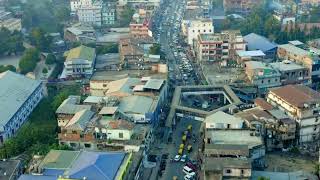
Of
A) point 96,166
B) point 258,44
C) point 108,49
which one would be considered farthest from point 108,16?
point 96,166

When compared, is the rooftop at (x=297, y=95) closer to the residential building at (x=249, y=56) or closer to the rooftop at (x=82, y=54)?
the residential building at (x=249, y=56)

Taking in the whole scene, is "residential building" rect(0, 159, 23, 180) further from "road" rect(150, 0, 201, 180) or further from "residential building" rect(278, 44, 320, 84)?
"residential building" rect(278, 44, 320, 84)

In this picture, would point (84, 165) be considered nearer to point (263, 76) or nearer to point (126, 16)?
point (263, 76)

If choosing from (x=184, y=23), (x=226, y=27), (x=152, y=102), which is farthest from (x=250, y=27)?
(x=152, y=102)

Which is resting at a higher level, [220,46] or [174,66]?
[220,46]

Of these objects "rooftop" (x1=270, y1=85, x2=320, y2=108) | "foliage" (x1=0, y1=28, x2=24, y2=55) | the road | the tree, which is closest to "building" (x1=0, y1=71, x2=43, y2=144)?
the tree

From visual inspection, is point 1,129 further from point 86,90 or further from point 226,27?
point 226,27

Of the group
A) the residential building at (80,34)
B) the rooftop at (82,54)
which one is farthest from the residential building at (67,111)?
the residential building at (80,34)
